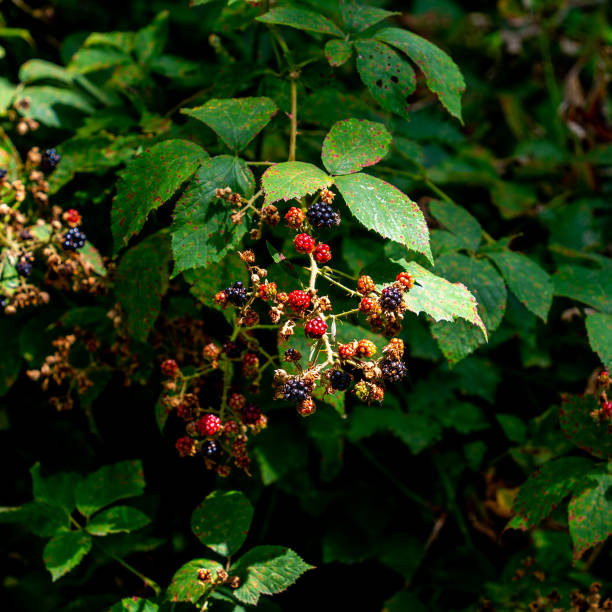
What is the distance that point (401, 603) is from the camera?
2238mm

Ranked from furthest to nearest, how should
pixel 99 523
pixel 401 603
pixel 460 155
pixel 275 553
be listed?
pixel 460 155 → pixel 401 603 → pixel 99 523 → pixel 275 553

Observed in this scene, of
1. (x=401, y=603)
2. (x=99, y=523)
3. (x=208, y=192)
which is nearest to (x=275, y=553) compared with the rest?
(x=99, y=523)

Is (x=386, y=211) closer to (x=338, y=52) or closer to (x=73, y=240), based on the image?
(x=338, y=52)

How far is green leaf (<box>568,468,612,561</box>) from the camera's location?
1692mm

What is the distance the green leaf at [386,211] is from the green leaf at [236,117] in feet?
1.17

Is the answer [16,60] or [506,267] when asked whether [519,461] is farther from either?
[16,60]

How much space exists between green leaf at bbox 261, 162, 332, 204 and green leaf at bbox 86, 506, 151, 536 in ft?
3.84

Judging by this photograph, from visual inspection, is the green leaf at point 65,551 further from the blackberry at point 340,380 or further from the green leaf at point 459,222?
the green leaf at point 459,222

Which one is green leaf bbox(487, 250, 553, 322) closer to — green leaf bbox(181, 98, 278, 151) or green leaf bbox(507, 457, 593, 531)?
green leaf bbox(507, 457, 593, 531)

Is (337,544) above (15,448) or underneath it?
underneath

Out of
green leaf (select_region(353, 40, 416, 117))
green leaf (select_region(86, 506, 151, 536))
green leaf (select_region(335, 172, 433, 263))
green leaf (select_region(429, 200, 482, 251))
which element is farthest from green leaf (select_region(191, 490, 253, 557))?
green leaf (select_region(353, 40, 416, 117))

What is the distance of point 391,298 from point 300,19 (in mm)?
1024

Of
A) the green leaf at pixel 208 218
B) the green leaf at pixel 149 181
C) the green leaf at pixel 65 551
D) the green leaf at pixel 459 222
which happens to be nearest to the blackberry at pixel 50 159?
the green leaf at pixel 149 181

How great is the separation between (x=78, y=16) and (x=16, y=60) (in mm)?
836
